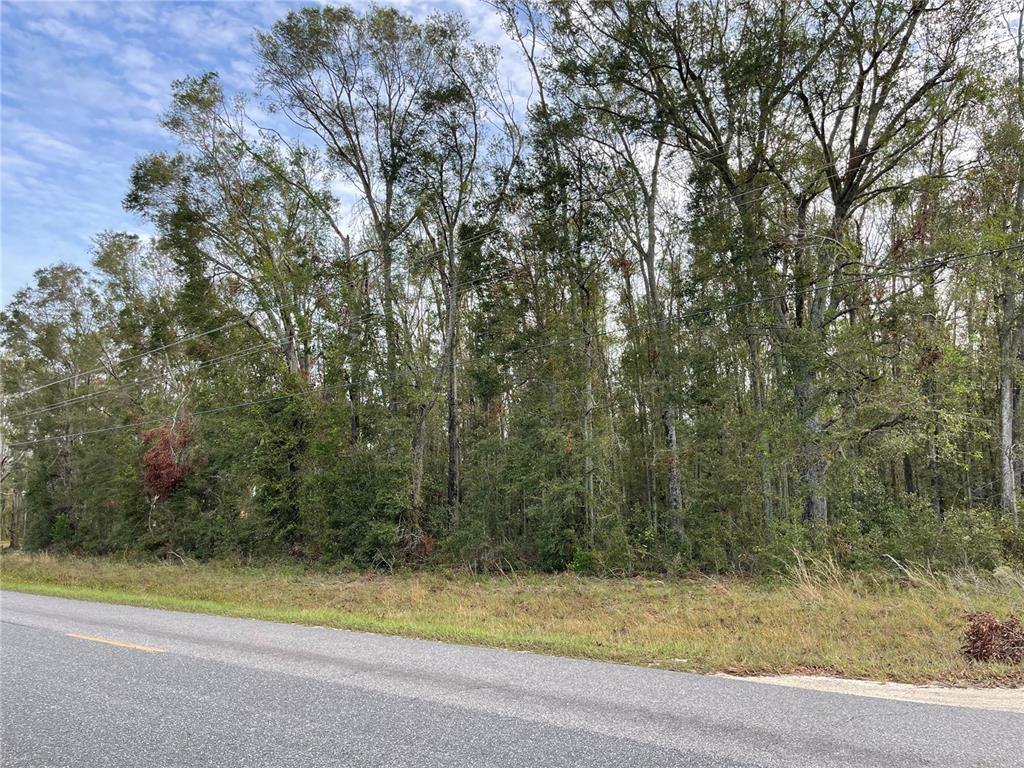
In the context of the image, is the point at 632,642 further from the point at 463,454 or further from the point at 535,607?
the point at 463,454

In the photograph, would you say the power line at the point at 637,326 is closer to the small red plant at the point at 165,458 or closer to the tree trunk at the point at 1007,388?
the small red plant at the point at 165,458

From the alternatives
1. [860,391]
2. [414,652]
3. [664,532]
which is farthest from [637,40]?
[414,652]

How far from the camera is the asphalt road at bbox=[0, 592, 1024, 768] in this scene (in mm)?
A: 4035

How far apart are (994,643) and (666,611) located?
5.31 meters

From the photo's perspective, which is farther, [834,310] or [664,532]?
[664,532]

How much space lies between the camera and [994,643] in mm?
6590

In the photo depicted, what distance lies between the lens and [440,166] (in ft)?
74.2

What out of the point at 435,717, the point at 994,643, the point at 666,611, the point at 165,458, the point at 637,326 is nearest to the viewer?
the point at 435,717

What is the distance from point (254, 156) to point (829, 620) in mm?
A: 22631

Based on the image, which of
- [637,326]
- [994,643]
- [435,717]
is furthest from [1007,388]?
[435,717]

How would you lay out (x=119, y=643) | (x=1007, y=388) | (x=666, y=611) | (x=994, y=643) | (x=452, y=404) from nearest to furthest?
(x=994, y=643) < (x=119, y=643) < (x=666, y=611) < (x=1007, y=388) < (x=452, y=404)

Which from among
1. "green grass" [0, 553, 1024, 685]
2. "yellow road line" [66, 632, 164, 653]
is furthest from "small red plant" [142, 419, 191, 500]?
"yellow road line" [66, 632, 164, 653]

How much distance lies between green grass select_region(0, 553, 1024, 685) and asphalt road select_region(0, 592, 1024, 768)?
1.09m

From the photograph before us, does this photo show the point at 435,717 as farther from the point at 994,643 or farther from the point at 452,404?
the point at 452,404
